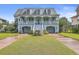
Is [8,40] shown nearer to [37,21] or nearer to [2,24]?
[2,24]

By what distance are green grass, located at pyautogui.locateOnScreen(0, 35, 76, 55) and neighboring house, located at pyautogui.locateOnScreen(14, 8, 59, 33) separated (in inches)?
9.3

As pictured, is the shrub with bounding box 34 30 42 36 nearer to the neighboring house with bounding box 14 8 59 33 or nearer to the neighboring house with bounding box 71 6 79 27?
the neighboring house with bounding box 14 8 59 33

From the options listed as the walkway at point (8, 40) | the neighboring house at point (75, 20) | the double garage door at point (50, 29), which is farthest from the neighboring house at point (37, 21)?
the neighboring house at point (75, 20)

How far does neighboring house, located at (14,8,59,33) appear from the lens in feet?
25.3

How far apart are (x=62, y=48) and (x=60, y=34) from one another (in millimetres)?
738

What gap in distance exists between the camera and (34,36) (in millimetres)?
7902

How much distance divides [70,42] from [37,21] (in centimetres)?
107

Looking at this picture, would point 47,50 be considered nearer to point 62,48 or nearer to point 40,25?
point 62,48

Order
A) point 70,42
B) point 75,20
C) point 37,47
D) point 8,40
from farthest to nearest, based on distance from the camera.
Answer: point 8,40, point 75,20, point 70,42, point 37,47

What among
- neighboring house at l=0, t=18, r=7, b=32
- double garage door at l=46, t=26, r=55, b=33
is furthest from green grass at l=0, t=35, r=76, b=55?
neighboring house at l=0, t=18, r=7, b=32

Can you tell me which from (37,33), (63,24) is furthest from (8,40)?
(63,24)

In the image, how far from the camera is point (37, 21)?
779 centimetres

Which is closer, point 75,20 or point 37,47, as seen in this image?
point 37,47
